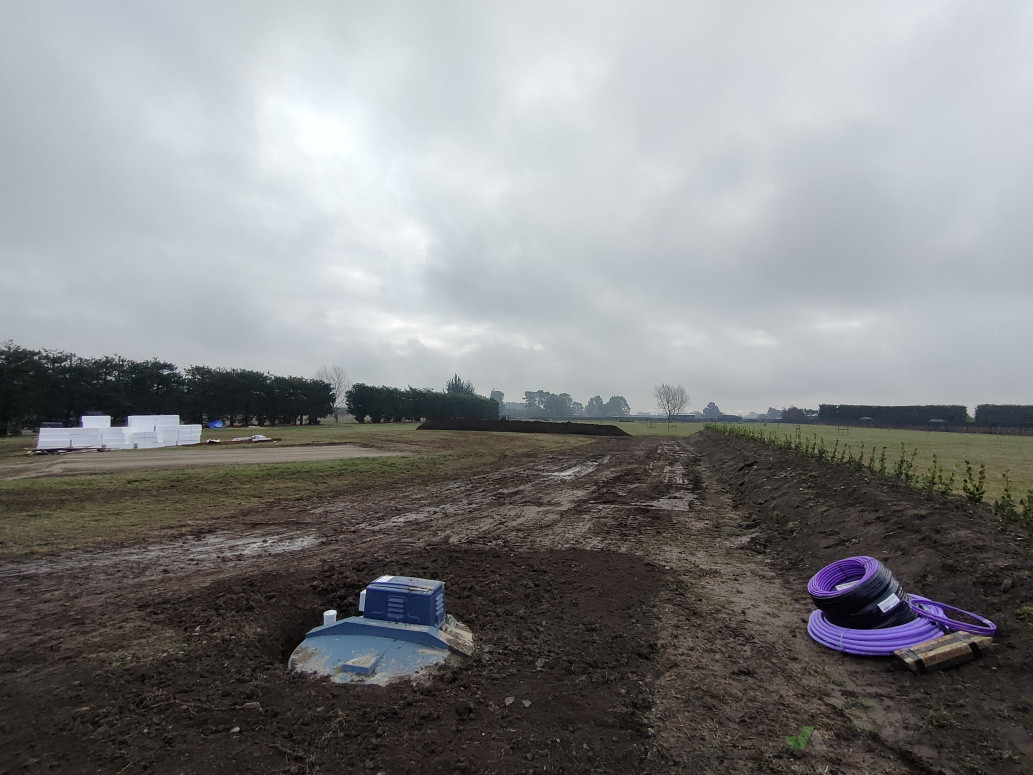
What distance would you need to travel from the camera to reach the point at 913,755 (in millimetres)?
2586

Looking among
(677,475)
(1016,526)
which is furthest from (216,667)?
(677,475)

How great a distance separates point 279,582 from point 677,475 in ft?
45.1

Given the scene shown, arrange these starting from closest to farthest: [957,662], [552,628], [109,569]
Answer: [957,662] → [552,628] → [109,569]

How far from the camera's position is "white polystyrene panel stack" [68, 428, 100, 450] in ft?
63.9

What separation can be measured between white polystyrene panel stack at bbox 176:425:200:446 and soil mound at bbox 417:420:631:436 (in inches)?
863

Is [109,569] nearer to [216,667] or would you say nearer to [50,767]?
[216,667]

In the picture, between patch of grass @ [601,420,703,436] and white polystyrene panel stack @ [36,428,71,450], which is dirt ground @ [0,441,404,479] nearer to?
white polystyrene panel stack @ [36,428,71,450]

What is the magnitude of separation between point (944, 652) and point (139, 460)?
848 inches

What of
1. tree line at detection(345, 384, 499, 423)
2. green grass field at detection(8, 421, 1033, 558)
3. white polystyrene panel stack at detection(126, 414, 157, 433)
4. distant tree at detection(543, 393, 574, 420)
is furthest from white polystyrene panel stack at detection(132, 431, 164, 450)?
distant tree at detection(543, 393, 574, 420)

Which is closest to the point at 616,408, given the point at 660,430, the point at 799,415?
the point at 799,415

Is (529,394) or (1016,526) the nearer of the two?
(1016,526)

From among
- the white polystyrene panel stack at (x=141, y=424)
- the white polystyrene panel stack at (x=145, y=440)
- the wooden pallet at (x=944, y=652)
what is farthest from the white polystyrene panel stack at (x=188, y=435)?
the wooden pallet at (x=944, y=652)

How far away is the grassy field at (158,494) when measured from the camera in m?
7.24

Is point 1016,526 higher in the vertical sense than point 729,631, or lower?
higher
